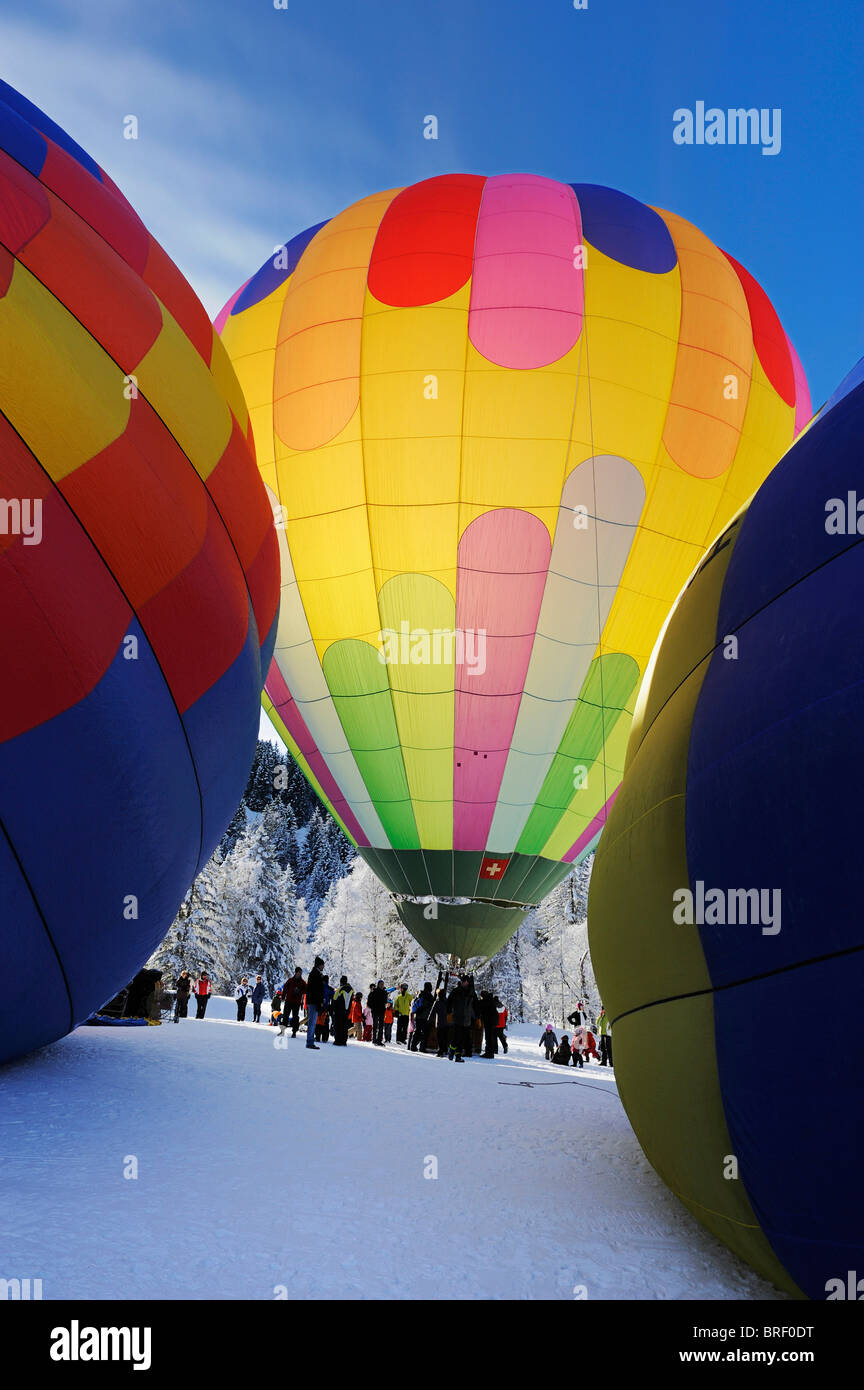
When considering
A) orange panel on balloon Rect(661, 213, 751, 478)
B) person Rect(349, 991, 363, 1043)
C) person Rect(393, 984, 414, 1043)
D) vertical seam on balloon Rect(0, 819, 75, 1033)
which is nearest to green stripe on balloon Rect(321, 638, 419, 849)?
person Rect(349, 991, 363, 1043)

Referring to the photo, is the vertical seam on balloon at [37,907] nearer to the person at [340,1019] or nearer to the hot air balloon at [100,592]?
the hot air balloon at [100,592]

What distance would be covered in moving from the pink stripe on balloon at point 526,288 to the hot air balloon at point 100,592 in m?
5.29

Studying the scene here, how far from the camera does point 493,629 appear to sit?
10.7 m

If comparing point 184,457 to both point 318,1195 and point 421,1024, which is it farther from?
point 421,1024

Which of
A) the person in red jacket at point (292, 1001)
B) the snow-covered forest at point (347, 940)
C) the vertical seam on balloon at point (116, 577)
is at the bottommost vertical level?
the snow-covered forest at point (347, 940)

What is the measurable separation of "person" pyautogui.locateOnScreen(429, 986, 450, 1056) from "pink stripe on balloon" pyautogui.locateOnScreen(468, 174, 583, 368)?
777 cm

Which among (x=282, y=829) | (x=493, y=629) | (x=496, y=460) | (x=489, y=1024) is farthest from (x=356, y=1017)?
(x=282, y=829)

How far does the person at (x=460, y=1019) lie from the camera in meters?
9.61

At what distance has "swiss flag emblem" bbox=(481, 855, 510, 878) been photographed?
12.2 metres

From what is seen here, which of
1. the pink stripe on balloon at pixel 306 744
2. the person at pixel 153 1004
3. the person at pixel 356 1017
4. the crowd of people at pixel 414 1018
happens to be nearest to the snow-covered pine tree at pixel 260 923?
the person at pixel 356 1017

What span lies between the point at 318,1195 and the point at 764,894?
2.16 meters

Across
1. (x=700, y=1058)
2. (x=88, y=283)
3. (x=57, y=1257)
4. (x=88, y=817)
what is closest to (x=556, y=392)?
(x=88, y=283)

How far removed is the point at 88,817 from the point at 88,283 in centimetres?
306

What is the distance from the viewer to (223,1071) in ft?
21.0
